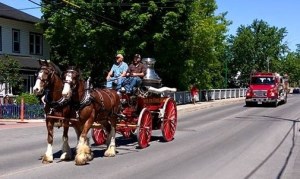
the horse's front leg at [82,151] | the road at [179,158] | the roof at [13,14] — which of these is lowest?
the road at [179,158]

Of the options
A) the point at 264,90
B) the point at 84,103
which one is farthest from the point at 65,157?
the point at 264,90

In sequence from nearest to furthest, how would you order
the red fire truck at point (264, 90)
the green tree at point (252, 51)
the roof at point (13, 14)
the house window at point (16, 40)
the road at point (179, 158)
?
the road at point (179, 158) < the roof at point (13, 14) < the red fire truck at point (264, 90) < the house window at point (16, 40) < the green tree at point (252, 51)

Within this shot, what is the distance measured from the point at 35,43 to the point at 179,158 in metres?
32.1

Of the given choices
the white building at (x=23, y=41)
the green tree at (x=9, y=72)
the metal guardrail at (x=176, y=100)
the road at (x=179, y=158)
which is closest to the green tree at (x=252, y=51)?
the metal guardrail at (x=176, y=100)

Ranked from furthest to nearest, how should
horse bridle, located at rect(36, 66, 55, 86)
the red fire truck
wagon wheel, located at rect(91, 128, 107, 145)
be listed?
the red fire truck < wagon wheel, located at rect(91, 128, 107, 145) < horse bridle, located at rect(36, 66, 55, 86)

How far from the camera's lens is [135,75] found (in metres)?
13.4

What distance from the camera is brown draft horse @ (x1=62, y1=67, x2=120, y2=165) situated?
34.2 ft

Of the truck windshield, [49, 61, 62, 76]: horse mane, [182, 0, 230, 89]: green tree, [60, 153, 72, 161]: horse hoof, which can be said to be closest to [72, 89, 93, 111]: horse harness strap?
[49, 61, 62, 76]: horse mane

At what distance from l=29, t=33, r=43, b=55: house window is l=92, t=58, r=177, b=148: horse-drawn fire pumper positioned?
90.5ft

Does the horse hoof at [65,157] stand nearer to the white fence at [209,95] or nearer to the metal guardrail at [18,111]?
the metal guardrail at [18,111]

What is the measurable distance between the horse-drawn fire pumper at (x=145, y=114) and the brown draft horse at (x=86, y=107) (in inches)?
18.0

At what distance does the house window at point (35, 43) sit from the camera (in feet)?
135

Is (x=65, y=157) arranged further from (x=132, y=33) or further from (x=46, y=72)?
(x=132, y=33)

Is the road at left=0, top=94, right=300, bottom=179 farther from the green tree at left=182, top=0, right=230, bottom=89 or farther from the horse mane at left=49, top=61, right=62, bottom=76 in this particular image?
the green tree at left=182, top=0, right=230, bottom=89
